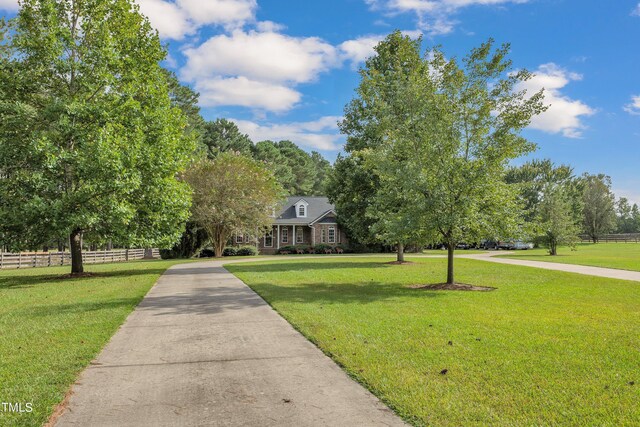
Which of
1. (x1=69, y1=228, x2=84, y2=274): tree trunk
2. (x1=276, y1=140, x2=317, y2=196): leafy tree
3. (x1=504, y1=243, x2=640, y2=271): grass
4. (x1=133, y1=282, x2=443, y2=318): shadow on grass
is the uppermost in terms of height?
(x1=276, y1=140, x2=317, y2=196): leafy tree

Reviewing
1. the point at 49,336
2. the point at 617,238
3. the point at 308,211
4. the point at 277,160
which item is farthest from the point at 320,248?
the point at 617,238

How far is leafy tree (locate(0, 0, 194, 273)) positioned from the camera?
56.6ft

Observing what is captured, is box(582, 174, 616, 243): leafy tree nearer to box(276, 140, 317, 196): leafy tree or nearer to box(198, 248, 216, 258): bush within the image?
box(276, 140, 317, 196): leafy tree

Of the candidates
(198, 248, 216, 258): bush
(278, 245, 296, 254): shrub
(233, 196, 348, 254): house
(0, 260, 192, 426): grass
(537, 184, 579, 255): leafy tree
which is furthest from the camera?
(233, 196, 348, 254): house

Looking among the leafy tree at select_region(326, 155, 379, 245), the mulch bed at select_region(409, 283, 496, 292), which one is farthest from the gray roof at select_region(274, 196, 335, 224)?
the mulch bed at select_region(409, 283, 496, 292)

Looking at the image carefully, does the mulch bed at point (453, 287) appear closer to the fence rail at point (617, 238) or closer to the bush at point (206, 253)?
the bush at point (206, 253)

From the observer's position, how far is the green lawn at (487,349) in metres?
4.37

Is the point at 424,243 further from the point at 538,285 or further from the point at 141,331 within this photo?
the point at 141,331

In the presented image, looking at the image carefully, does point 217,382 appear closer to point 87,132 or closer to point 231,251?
point 87,132

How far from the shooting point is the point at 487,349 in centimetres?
653

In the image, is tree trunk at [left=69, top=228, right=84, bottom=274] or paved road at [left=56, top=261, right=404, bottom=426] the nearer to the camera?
paved road at [left=56, top=261, right=404, bottom=426]

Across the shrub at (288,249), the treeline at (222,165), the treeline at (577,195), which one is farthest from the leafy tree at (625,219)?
the shrub at (288,249)

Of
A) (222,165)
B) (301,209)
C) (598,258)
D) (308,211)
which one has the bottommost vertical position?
(598,258)

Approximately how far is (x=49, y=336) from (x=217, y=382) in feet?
13.7
